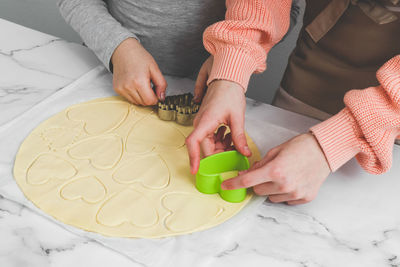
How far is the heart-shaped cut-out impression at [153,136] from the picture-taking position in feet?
2.44

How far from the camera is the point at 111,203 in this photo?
2.04ft

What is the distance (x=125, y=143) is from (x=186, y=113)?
134mm

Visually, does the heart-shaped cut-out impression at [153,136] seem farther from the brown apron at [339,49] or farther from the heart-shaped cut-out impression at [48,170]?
the brown apron at [339,49]

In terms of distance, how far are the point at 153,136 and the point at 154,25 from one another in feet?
1.07

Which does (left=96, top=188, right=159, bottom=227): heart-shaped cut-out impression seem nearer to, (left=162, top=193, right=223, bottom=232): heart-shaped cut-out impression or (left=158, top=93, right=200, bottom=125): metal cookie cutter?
(left=162, top=193, right=223, bottom=232): heart-shaped cut-out impression

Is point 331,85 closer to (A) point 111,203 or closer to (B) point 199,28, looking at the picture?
(B) point 199,28

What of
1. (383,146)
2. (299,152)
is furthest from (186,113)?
(383,146)

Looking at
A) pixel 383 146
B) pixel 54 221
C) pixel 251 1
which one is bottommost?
pixel 54 221

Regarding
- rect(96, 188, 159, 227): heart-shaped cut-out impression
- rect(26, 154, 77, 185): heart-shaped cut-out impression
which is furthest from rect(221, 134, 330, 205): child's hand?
rect(26, 154, 77, 185): heart-shaped cut-out impression

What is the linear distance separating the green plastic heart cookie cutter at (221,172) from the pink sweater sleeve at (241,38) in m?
0.15

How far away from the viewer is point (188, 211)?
24.6 inches

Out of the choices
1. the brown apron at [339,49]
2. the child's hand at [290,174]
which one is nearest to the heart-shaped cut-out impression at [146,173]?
the child's hand at [290,174]

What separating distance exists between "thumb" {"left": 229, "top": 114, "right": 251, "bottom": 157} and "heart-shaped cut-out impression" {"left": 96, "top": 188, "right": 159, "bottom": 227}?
0.57ft

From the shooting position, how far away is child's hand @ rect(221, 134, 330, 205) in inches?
24.2
